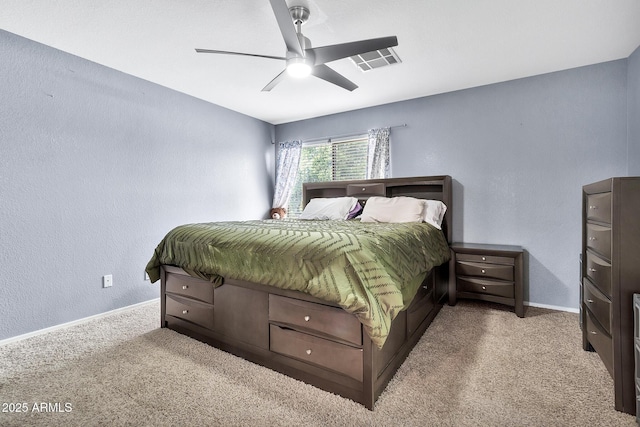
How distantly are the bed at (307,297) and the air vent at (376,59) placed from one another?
1617 mm

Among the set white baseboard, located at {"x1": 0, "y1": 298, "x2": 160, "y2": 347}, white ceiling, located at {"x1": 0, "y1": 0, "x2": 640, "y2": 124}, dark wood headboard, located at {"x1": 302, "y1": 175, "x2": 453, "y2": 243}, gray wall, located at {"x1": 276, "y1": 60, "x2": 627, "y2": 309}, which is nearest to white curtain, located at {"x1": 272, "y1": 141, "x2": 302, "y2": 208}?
dark wood headboard, located at {"x1": 302, "y1": 175, "x2": 453, "y2": 243}

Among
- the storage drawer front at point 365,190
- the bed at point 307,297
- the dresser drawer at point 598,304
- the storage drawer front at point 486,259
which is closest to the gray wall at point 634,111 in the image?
the storage drawer front at point 486,259

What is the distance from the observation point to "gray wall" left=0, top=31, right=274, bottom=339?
2436mm

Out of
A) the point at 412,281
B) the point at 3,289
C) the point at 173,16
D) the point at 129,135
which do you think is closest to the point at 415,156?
the point at 412,281

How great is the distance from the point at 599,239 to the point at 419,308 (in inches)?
47.7

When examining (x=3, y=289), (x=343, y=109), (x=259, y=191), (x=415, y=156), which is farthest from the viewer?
(x=259, y=191)

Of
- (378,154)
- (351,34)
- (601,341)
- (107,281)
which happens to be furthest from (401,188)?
(107,281)

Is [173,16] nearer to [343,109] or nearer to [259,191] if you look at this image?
[343,109]

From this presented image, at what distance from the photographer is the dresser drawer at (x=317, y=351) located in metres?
1.62

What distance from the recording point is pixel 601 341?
1.74 meters

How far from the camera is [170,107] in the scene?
3570 mm

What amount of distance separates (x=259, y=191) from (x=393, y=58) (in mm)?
2914

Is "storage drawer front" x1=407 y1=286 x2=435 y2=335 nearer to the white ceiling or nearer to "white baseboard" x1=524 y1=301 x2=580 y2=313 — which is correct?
"white baseboard" x1=524 y1=301 x2=580 y2=313

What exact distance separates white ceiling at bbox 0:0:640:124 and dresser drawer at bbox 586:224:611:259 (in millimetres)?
1546
